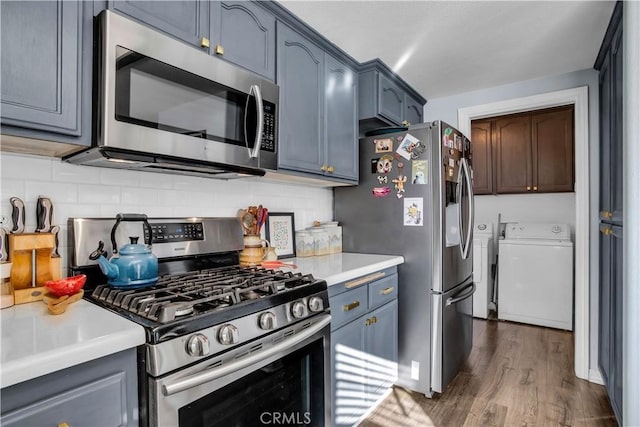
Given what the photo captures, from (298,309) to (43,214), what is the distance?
968 mm

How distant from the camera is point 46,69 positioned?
3.37ft

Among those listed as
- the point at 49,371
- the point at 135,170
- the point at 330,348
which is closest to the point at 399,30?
the point at 135,170

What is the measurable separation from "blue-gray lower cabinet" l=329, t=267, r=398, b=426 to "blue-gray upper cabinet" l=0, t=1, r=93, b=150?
1.21 meters

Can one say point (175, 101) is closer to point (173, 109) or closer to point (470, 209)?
point (173, 109)

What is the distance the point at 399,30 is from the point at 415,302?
168 centimetres

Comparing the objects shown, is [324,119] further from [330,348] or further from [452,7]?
[330,348]

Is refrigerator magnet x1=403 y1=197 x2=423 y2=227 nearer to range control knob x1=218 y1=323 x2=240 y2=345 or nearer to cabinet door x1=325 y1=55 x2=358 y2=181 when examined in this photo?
cabinet door x1=325 y1=55 x2=358 y2=181

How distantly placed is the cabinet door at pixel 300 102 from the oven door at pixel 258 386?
35.6 inches

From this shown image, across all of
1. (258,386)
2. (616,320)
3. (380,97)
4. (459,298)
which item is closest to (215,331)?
(258,386)

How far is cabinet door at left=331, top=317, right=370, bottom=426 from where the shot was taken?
1659 mm

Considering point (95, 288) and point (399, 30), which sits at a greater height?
point (399, 30)

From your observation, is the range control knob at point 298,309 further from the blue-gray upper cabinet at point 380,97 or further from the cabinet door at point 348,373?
the blue-gray upper cabinet at point 380,97

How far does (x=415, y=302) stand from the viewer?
225 cm

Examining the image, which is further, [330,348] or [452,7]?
[452,7]
